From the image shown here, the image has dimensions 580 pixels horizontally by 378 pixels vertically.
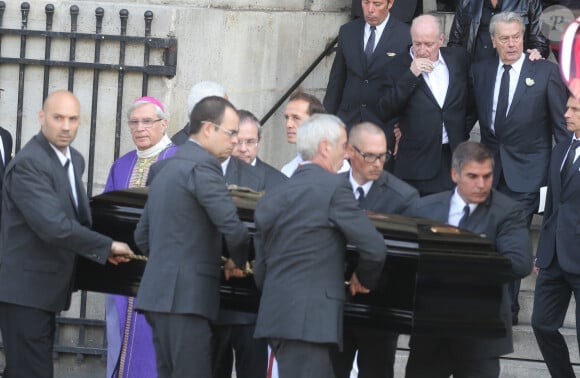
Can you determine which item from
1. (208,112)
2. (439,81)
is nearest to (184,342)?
(208,112)

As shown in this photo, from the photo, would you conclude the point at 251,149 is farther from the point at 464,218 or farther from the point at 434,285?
the point at 434,285

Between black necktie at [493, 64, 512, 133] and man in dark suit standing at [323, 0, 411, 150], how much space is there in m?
0.71

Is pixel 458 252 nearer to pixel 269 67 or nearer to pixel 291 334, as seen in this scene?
pixel 291 334

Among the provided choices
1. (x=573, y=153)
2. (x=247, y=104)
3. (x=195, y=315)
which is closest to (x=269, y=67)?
(x=247, y=104)

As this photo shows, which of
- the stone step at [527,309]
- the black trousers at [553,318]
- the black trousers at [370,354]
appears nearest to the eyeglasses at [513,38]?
the black trousers at [553,318]

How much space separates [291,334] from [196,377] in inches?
25.3

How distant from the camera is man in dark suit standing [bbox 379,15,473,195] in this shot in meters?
9.54

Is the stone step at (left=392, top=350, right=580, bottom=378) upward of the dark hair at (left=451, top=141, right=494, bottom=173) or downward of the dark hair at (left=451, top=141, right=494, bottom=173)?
downward

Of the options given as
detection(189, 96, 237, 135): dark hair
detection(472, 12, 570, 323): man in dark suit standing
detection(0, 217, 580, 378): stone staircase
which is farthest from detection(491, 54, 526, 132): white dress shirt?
detection(189, 96, 237, 135): dark hair

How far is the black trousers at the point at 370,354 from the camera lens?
7.85 metres

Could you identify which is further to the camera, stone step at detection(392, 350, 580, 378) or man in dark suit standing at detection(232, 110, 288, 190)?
stone step at detection(392, 350, 580, 378)

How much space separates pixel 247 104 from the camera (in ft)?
34.8

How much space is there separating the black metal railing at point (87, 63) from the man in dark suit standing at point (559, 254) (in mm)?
2889

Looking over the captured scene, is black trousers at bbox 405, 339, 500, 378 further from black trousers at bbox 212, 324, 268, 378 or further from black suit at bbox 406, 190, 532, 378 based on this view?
black trousers at bbox 212, 324, 268, 378
